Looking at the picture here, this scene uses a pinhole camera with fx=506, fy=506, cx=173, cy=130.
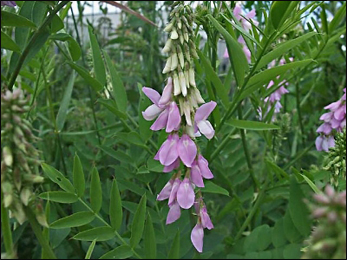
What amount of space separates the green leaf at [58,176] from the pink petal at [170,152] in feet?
0.56

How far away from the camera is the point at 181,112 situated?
71cm

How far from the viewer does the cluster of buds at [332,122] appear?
43.3 inches

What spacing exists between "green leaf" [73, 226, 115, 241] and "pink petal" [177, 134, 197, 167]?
0.61ft

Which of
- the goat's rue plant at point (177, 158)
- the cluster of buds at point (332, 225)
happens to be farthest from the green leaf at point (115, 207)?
the cluster of buds at point (332, 225)

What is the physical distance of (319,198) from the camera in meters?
0.27

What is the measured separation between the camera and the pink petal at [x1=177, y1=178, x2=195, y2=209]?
75 centimetres

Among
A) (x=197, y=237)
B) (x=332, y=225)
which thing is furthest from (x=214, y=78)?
(x=332, y=225)

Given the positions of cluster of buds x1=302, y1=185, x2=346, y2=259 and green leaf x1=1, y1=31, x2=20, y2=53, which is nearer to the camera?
cluster of buds x1=302, y1=185, x2=346, y2=259

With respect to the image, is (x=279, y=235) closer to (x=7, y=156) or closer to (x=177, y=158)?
(x=177, y=158)

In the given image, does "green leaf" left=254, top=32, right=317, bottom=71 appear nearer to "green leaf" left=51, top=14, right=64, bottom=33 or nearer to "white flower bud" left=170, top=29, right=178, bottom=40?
"white flower bud" left=170, top=29, right=178, bottom=40

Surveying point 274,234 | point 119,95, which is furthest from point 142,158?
point 274,234

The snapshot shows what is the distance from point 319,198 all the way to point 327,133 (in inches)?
36.7

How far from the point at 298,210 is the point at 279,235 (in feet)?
0.37

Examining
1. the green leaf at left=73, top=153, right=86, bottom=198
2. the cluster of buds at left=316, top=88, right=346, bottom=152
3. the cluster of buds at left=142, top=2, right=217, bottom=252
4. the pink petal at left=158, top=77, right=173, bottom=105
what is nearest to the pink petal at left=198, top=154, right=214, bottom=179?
the cluster of buds at left=142, top=2, right=217, bottom=252
